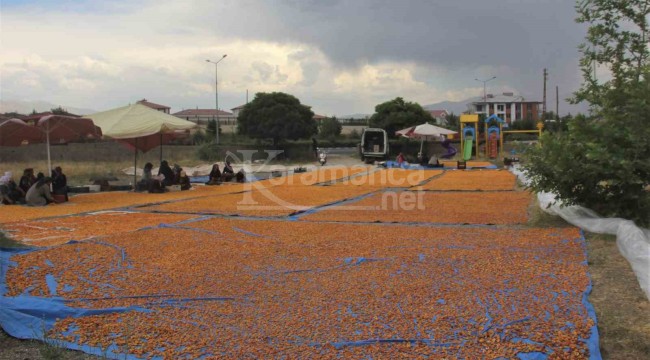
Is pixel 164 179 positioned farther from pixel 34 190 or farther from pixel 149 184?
pixel 34 190

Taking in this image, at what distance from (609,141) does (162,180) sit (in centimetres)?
1183

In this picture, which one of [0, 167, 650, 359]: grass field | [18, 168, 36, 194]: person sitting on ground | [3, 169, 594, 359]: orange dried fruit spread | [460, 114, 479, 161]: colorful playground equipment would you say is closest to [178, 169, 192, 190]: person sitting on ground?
[18, 168, 36, 194]: person sitting on ground

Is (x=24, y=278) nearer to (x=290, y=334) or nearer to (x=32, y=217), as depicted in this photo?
(x=290, y=334)

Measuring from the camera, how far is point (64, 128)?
14.0 metres

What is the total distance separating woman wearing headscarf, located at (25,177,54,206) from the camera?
452 inches

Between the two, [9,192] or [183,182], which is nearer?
[9,192]

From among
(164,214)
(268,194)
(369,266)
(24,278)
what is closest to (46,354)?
(24,278)

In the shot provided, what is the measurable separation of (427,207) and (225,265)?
5788mm

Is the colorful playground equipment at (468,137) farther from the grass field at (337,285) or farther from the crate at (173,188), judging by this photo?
the grass field at (337,285)

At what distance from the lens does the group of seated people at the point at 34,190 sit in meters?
11.5

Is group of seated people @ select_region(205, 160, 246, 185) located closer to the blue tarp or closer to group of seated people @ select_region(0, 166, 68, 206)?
group of seated people @ select_region(0, 166, 68, 206)

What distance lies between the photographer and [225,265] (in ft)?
17.4

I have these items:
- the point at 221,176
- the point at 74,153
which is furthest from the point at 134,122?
the point at 74,153

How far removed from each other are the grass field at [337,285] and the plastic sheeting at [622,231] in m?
0.12
